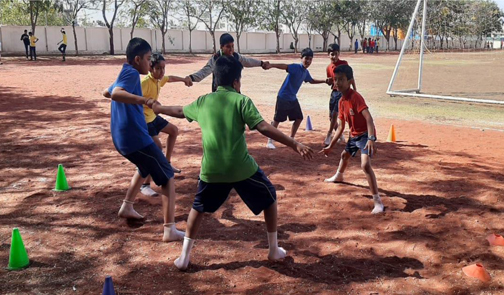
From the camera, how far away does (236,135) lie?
11.1 feet

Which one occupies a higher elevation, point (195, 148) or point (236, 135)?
point (236, 135)

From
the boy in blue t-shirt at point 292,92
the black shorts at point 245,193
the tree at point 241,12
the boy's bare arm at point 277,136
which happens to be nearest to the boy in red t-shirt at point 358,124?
the black shorts at point 245,193

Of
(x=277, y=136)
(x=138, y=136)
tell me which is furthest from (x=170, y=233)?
(x=277, y=136)

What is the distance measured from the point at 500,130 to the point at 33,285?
938 cm

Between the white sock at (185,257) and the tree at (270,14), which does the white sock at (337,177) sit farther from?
the tree at (270,14)

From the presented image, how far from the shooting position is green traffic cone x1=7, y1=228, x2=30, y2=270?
3.60m

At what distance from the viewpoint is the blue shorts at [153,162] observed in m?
4.08

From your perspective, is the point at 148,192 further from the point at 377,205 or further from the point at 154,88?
the point at 377,205

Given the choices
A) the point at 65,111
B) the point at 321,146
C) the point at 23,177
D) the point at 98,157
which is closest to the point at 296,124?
the point at 321,146

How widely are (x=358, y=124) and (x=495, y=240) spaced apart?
1786 millimetres

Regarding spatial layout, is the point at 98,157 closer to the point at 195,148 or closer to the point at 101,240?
the point at 195,148

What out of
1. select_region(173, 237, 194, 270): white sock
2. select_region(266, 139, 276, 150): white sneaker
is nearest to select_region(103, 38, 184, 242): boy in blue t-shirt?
select_region(173, 237, 194, 270): white sock

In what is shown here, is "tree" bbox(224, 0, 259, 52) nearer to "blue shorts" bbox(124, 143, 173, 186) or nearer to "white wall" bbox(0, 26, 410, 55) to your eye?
"white wall" bbox(0, 26, 410, 55)

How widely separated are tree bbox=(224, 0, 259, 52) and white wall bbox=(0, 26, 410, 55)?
418cm
